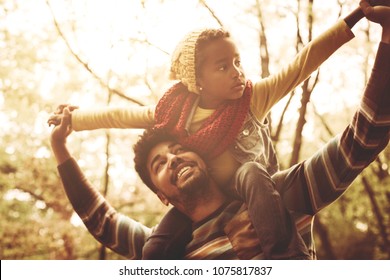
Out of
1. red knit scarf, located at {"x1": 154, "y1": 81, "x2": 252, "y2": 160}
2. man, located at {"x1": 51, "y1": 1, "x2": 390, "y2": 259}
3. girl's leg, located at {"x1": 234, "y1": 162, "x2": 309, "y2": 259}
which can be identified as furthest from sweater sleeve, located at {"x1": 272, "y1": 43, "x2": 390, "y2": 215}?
red knit scarf, located at {"x1": 154, "y1": 81, "x2": 252, "y2": 160}

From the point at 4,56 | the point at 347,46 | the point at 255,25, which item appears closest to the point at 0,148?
the point at 4,56

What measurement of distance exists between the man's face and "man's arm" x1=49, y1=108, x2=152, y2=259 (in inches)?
7.9

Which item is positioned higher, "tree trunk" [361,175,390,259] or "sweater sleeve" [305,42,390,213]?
"sweater sleeve" [305,42,390,213]

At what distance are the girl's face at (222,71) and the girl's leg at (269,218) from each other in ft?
0.95

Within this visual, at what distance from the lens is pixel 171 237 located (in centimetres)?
173

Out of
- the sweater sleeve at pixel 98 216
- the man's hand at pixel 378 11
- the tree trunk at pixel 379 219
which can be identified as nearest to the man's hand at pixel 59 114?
the sweater sleeve at pixel 98 216

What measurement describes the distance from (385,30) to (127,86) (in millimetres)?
1135

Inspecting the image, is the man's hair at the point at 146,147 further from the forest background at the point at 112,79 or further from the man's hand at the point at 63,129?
the man's hand at the point at 63,129

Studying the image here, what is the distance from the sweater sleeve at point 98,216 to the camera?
1.89m

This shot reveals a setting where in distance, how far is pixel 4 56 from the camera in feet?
7.18

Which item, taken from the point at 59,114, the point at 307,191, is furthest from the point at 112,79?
the point at 307,191

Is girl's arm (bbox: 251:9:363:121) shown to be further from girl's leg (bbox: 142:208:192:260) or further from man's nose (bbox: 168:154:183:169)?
girl's leg (bbox: 142:208:192:260)

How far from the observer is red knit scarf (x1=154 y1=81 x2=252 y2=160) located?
1.71 m

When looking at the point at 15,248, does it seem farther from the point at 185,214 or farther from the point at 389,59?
the point at 389,59
